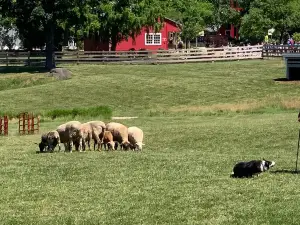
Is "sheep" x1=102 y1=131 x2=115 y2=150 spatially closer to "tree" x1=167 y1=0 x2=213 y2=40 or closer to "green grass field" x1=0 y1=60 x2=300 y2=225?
"green grass field" x1=0 y1=60 x2=300 y2=225

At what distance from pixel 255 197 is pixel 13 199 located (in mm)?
4647

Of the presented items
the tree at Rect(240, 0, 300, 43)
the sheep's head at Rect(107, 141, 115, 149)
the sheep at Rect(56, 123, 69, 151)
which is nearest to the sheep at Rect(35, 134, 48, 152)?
the sheep at Rect(56, 123, 69, 151)

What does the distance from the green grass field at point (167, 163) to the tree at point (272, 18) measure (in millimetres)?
41542

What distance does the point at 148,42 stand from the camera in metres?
91.7

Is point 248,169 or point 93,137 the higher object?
point 248,169

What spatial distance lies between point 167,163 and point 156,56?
53957 millimetres

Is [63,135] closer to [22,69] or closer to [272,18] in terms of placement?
[22,69]

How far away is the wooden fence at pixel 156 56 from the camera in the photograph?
72250 mm

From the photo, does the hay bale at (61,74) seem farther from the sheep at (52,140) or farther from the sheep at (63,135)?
the sheep at (52,140)

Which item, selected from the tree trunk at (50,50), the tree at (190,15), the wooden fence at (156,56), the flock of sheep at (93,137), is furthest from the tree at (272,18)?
the flock of sheep at (93,137)

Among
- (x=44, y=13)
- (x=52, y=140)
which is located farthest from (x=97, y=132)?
(x=44, y=13)

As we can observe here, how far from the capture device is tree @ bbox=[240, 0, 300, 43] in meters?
94.4

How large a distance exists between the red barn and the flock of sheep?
204 ft

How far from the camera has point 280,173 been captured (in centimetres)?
1661
